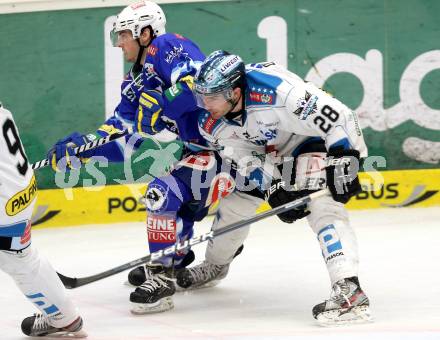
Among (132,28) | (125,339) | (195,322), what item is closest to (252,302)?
(195,322)

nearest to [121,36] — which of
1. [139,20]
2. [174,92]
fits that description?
[139,20]

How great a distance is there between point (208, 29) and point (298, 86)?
8.25 ft

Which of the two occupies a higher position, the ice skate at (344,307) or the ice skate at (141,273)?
the ice skate at (344,307)

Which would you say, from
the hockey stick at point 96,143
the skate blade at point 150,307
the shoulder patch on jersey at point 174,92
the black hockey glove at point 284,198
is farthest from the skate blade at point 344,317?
the hockey stick at point 96,143

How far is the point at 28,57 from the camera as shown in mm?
6828

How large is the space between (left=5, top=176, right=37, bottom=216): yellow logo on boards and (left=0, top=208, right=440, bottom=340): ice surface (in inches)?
27.7

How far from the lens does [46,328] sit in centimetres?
438

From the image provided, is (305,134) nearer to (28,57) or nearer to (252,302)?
(252,302)

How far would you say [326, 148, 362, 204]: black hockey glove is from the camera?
4309 millimetres

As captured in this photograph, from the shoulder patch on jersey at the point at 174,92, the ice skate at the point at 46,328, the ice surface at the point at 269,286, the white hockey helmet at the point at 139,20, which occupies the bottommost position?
the ice surface at the point at 269,286

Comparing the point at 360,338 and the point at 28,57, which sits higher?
the point at 28,57

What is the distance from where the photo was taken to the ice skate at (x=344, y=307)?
4340 mm

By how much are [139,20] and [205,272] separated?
123cm

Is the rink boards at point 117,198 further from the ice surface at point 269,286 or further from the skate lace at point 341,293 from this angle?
the skate lace at point 341,293
